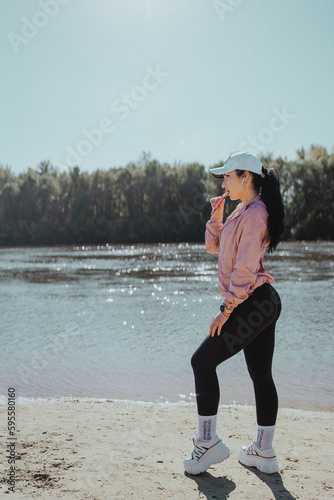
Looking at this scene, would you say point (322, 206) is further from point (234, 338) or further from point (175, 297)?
point (234, 338)

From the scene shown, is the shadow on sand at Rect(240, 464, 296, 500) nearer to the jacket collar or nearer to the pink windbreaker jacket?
the pink windbreaker jacket

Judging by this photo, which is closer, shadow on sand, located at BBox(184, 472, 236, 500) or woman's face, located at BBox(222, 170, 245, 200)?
shadow on sand, located at BBox(184, 472, 236, 500)

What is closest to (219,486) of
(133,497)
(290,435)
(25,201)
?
(133,497)

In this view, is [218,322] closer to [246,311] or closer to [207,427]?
[246,311]

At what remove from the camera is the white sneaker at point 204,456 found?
3355 mm

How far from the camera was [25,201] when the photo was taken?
243ft

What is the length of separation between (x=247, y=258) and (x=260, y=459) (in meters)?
1.34

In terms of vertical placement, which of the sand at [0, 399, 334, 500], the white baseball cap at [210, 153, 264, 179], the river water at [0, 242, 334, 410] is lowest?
the river water at [0, 242, 334, 410]

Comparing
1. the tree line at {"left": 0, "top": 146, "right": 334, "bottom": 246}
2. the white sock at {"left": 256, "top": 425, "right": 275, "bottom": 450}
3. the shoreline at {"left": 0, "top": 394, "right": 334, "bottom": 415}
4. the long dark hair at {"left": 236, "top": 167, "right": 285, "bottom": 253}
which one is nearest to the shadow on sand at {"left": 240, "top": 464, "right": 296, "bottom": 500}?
the white sock at {"left": 256, "top": 425, "right": 275, "bottom": 450}

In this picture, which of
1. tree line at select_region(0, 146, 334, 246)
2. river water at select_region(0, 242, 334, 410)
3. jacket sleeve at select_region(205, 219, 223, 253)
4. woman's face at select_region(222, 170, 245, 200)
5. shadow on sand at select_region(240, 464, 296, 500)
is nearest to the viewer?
shadow on sand at select_region(240, 464, 296, 500)

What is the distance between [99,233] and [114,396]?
6493 cm

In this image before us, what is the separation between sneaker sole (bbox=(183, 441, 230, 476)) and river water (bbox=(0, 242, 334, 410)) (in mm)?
2397

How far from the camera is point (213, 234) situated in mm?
3645

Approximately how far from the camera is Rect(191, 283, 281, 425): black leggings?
128 inches
